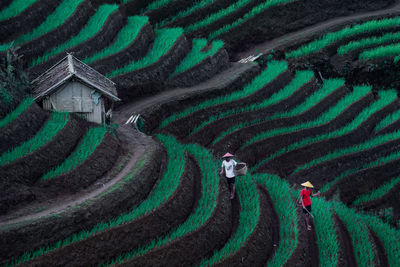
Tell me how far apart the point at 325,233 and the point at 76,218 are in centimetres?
404

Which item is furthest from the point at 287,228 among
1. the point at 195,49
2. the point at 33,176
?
the point at 195,49

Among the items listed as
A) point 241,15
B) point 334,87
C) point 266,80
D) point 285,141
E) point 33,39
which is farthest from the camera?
point 241,15

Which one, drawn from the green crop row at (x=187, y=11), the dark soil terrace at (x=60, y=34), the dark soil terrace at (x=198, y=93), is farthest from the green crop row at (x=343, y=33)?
the dark soil terrace at (x=60, y=34)

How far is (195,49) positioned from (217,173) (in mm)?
5401

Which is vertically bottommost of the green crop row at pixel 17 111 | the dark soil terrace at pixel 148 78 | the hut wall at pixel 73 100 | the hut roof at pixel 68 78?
the green crop row at pixel 17 111

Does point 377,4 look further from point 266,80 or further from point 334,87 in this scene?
point 266,80

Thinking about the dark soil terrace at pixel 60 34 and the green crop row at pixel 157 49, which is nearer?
the dark soil terrace at pixel 60 34

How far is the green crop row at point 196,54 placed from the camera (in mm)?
13562

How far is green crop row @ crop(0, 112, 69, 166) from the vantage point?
806 cm

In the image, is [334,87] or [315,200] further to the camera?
[334,87]

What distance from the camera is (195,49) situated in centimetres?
1447

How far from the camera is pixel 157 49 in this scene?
13664 millimetres

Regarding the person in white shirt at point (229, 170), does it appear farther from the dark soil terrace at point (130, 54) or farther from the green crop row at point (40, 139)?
the dark soil terrace at point (130, 54)

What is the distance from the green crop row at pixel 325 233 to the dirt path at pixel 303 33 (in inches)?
251
